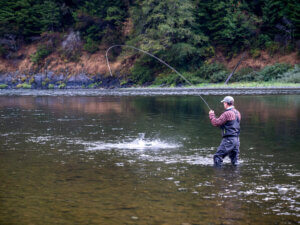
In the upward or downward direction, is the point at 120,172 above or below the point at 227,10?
below

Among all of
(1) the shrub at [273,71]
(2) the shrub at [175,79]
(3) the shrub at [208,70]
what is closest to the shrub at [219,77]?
(3) the shrub at [208,70]

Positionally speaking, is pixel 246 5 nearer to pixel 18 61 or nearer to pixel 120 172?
pixel 18 61

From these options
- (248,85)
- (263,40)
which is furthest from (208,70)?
(263,40)

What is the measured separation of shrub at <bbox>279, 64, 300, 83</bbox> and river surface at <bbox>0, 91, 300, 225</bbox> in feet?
75.3

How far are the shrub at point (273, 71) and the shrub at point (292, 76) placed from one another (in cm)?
79

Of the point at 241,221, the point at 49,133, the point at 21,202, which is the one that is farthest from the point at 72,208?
the point at 49,133

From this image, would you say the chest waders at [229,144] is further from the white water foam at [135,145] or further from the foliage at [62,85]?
the foliage at [62,85]

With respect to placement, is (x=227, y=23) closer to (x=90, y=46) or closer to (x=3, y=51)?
(x=90, y=46)

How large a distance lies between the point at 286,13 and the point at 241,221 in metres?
40.1

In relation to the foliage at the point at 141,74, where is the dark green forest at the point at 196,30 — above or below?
above

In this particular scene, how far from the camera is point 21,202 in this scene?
6.73 m

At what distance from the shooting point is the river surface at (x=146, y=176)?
6199mm

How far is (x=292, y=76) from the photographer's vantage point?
37812 mm

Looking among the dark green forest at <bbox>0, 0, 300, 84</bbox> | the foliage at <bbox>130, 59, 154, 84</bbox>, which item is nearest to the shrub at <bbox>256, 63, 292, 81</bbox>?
the dark green forest at <bbox>0, 0, 300, 84</bbox>
